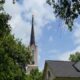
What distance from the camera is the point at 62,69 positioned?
53.4 metres

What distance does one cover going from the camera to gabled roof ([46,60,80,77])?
52.0m

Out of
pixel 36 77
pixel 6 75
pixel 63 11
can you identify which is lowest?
pixel 36 77

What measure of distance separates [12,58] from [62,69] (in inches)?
307

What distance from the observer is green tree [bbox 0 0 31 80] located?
5309 centimetres

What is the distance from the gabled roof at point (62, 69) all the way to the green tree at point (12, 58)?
4.39 meters

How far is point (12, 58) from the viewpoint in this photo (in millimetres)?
56375

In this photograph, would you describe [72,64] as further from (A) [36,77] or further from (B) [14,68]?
(A) [36,77]

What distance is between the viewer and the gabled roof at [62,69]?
171ft

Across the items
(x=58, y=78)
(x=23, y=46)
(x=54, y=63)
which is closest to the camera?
(x=58, y=78)

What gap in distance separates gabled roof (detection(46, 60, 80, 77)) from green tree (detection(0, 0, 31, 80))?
439cm

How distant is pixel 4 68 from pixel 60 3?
129ft

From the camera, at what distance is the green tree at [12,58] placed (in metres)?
53.1

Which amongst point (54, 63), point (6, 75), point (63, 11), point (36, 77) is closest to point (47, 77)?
point (54, 63)

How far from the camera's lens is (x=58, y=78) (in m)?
51.7
